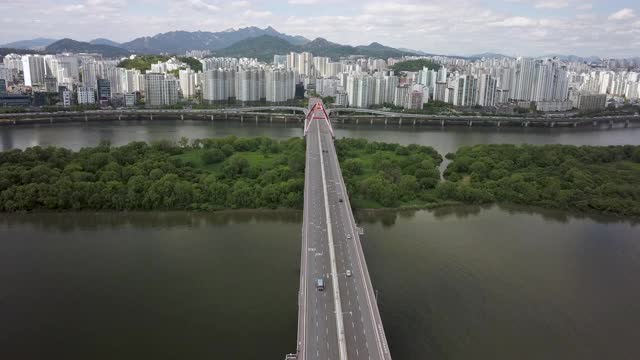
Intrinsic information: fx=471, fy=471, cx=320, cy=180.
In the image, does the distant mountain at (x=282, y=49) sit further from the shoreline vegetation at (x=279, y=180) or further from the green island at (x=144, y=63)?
the shoreline vegetation at (x=279, y=180)

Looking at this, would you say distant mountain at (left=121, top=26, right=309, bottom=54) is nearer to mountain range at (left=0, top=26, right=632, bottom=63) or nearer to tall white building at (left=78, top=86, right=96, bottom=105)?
mountain range at (left=0, top=26, right=632, bottom=63)

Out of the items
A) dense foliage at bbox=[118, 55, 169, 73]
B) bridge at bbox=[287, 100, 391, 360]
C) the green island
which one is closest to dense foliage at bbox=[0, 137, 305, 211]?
bridge at bbox=[287, 100, 391, 360]

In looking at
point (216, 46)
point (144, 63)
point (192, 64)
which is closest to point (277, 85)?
point (144, 63)

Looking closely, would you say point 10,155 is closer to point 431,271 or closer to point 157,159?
point 157,159

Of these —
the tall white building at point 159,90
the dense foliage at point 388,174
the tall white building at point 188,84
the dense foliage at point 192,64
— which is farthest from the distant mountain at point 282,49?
the dense foliage at point 388,174

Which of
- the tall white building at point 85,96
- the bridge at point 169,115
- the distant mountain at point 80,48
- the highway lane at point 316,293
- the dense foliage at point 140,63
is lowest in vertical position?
the highway lane at point 316,293

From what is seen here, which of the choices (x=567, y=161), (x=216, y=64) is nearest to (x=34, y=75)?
(x=216, y=64)
